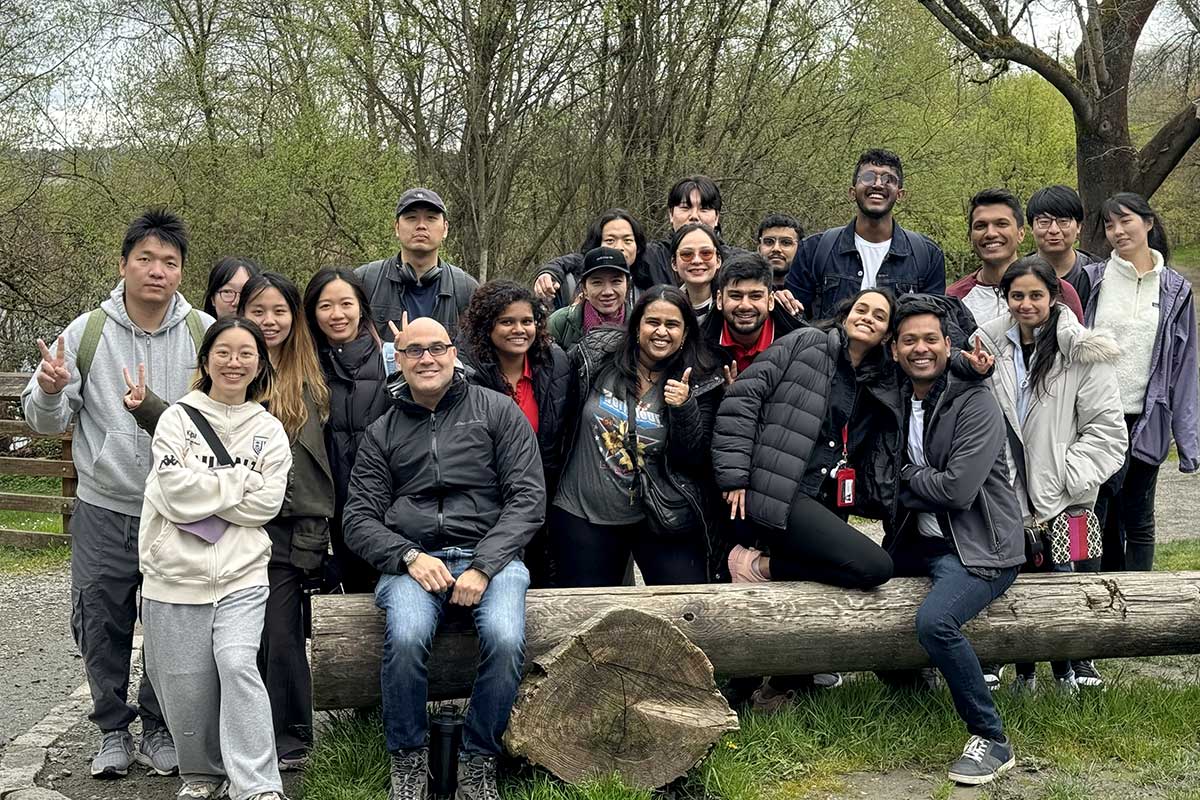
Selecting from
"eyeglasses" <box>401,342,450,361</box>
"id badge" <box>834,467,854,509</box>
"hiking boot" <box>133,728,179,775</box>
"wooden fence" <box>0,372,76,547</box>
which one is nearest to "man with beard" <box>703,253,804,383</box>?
"id badge" <box>834,467,854,509</box>

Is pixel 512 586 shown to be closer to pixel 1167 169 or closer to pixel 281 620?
pixel 281 620

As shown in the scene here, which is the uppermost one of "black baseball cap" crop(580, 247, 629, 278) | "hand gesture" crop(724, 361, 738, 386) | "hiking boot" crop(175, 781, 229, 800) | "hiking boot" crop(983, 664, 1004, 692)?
"black baseball cap" crop(580, 247, 629, 278)

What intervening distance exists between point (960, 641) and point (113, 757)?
350cm

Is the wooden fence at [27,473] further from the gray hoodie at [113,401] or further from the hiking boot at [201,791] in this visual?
the hiking boot at [201,791]

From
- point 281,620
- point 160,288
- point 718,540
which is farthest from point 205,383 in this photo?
point 718,540

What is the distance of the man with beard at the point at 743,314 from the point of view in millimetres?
4891

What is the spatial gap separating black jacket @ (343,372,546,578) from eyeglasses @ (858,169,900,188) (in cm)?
234

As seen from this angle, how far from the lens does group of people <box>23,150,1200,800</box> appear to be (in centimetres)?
426

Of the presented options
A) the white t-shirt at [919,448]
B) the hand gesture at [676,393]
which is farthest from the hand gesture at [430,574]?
the white t-shirt at [919,448]

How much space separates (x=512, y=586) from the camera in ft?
14.3

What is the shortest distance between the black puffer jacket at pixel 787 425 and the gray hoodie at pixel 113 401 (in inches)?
90.4

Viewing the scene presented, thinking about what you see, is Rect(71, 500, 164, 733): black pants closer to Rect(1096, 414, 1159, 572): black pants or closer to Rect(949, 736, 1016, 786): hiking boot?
Rect(949, 736, 1016, 786): hiking boot

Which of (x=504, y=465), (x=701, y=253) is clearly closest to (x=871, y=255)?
(x=701, y=253)

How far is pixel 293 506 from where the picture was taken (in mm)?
Result: 4645
